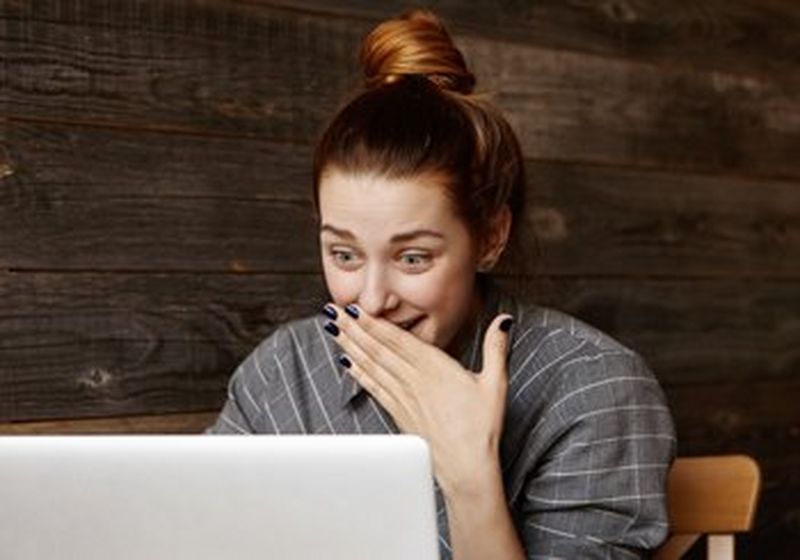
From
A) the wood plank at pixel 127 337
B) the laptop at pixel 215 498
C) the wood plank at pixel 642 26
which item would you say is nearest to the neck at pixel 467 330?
the wood plank at pixel 127 337

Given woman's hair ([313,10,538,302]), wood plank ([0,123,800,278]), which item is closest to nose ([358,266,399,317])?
woman's hair ([313,10,538,302])

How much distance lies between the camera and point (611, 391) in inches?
59.7

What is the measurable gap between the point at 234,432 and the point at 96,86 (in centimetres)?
42

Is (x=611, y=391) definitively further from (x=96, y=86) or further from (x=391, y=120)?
(x=96, y=86)

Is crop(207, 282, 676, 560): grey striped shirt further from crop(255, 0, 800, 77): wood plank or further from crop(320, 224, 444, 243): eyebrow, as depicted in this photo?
crop(255, 0, 800, 77): wood plank

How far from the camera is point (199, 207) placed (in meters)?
1.79

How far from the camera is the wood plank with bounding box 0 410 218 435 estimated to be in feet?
5.48

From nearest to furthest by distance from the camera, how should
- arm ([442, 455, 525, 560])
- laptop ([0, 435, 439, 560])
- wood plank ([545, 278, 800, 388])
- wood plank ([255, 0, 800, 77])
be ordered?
laptop ([0, 435, 439, 560]) < arm ([442, 455, 525, 560]) < wood plank ([255, 0, 800, 77]) < wood plank ([545, 278, 800, 388])

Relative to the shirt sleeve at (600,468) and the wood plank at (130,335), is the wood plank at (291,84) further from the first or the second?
the shirt sleeve at (600,468)

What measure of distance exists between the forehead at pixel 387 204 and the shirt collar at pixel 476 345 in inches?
6.5

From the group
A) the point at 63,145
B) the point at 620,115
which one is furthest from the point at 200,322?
the point at 620,115

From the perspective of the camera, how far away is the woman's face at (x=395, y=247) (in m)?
1.46

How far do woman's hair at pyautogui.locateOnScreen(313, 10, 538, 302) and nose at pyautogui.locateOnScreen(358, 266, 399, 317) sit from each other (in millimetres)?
101

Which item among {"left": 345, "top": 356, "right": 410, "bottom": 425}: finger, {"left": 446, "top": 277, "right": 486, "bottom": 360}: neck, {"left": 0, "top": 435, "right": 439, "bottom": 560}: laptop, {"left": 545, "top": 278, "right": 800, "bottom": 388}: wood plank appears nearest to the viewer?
{"left": 0, "top": 435, "right": 439, "bottom": 560}: laptop
